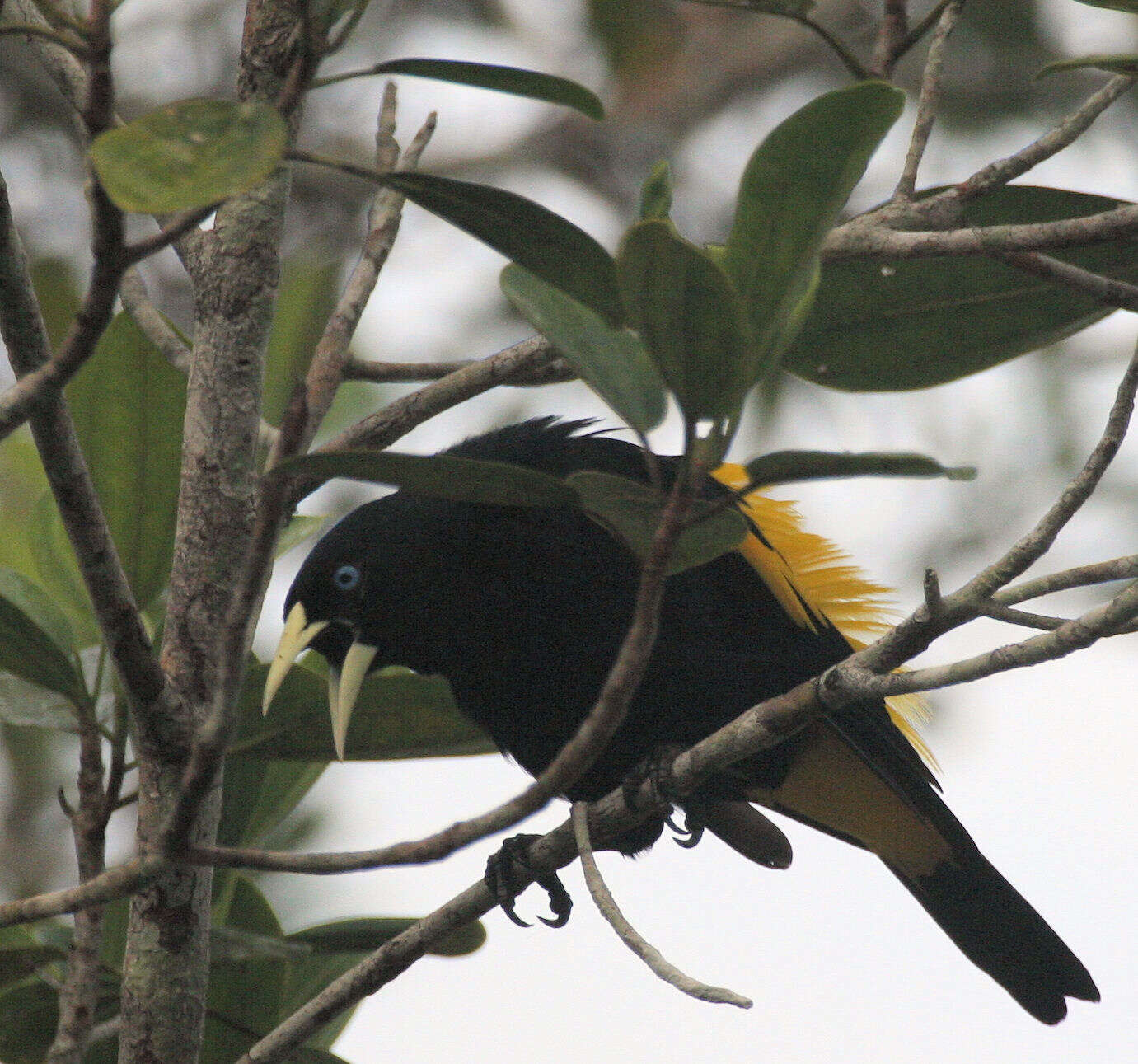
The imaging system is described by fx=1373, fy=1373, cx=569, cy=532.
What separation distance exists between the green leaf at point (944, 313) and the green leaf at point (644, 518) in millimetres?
735

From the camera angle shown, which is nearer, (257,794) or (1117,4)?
(1117,4)

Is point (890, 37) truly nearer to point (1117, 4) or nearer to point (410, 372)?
point (1117, 4)

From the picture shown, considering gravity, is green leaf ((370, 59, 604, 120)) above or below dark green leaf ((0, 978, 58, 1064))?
above

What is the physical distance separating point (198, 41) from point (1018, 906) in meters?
5.81

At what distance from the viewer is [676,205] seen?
729 cm

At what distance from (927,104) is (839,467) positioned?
1089 millimetres

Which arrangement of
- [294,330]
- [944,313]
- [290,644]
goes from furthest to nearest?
1. [294,330]
2. [290,644]
3. [944,313]

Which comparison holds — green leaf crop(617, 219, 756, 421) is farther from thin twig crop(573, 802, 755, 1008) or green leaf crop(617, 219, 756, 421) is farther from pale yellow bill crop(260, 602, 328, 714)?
pale yellow bill crop(260, 602, 328, 714)

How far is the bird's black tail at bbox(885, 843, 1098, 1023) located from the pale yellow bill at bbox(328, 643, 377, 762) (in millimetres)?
1581

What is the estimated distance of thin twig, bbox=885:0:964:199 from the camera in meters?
2.09

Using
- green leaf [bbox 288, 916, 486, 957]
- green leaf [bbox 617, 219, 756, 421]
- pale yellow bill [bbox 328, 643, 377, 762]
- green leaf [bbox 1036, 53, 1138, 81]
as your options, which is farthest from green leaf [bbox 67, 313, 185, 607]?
green leaf [bbox 1036, 53, 1138, 81]

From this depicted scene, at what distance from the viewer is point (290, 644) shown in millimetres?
2729

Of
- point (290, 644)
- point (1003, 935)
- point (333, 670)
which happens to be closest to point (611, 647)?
point (333, 670)

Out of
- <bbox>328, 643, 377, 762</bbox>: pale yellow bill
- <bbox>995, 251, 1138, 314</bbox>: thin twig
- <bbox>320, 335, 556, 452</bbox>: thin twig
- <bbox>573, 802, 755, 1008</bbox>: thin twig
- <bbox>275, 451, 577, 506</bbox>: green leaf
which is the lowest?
<bbox>573, 802, 755, 1008</bbox>: thin twig
